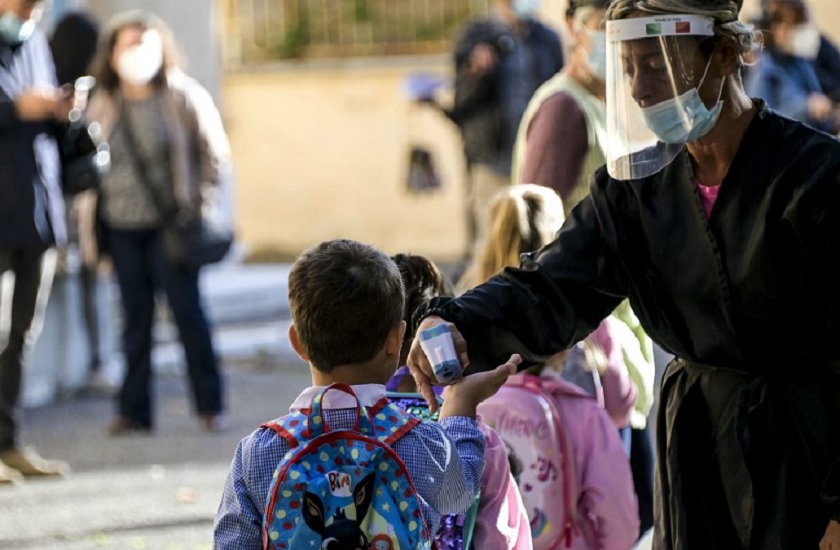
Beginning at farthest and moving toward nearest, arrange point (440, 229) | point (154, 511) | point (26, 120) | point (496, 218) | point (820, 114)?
1. point (440, 229)
2. point (820, 114)
3. point (26, 120)
4. point (154, 511)
5. point (496, 218)

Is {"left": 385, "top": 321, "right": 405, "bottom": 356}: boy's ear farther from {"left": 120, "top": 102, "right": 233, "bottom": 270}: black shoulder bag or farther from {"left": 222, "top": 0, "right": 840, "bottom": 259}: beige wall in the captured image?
{"left": 222, "top": 0, "right": 840, "bottom": 259}: beige wall

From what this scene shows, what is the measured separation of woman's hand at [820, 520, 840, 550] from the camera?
10.0 ft

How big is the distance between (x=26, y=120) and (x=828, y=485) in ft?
16.8

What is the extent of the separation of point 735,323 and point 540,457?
116 centimetres

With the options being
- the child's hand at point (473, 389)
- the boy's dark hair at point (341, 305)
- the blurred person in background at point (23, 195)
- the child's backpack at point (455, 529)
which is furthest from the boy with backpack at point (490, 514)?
the blurred person in background at point (23, 195)

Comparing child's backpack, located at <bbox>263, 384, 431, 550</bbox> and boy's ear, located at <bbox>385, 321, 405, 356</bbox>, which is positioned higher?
boy's ear, located at <bbox>385, 321, 405, 356</bbox>

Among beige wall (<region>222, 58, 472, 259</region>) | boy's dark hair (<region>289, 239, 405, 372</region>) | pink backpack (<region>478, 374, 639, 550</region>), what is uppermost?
boy's dark hair (<region>289, 239, 405, 372</region>)

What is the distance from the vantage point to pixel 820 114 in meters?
9.90

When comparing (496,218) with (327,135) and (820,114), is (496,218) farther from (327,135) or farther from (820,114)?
(327,135)

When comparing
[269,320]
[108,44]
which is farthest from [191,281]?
[269,320]

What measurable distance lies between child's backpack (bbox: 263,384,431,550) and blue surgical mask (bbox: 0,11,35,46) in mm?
4836

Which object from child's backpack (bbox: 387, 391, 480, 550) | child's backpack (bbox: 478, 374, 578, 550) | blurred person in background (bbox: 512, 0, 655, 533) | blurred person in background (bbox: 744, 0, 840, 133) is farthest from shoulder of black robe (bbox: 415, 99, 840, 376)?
blurred person in background (bbox: 744, 0, 840, 133)

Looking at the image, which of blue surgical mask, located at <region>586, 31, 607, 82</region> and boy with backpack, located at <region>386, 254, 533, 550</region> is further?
blue surgical mask, located at <region>586, 31, 607, 82</region>

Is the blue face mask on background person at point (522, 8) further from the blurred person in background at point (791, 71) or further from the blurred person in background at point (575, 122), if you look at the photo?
the blurred person in background at point (575, 122)
